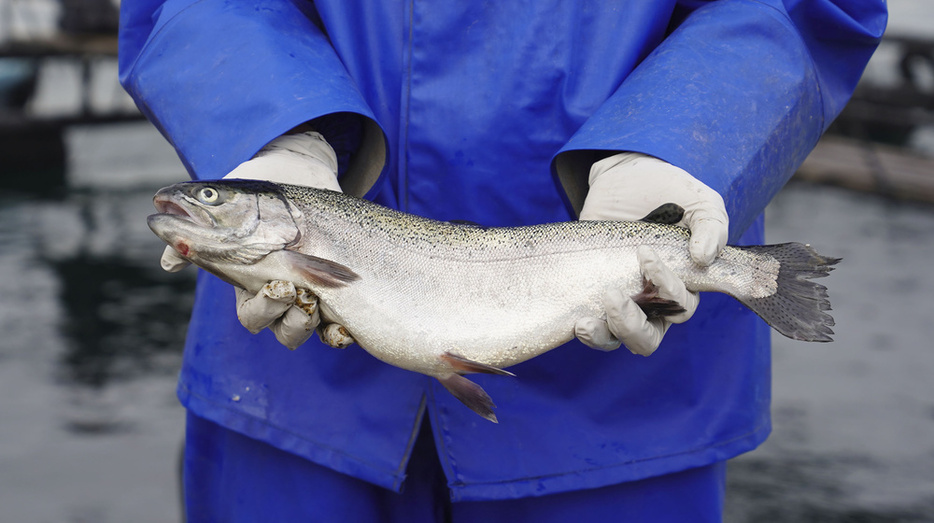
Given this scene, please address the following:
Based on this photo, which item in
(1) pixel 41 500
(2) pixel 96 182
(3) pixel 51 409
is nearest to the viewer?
(1) pixel 41 500

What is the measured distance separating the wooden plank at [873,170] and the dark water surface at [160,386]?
3.41 ft

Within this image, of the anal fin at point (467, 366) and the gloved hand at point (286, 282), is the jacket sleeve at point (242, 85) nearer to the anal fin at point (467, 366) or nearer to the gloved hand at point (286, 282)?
the gloved hand at point (286, 282)

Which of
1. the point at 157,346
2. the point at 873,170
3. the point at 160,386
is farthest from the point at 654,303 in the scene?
the point at 873,170

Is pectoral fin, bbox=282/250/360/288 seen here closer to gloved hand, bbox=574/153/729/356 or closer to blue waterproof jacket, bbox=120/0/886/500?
blue waterproof jacket, bbox=120/0/886/500

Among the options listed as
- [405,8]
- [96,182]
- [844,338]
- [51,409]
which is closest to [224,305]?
[405,8]

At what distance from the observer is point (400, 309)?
1692mm

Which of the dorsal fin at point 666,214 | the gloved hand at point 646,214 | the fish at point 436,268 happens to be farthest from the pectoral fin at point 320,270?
the dorsal fin at point 666,214

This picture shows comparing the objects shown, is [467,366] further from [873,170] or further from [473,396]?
[873,170]

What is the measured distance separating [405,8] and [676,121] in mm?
582

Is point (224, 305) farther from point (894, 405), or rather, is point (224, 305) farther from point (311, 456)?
point (894, 405)

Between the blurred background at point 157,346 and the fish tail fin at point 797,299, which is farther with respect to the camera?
the blurred background at point 157,346

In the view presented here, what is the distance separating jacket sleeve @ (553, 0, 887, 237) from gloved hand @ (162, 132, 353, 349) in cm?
48

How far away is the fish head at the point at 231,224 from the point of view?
1.70 meters

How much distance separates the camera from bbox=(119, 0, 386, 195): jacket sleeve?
172 cm
